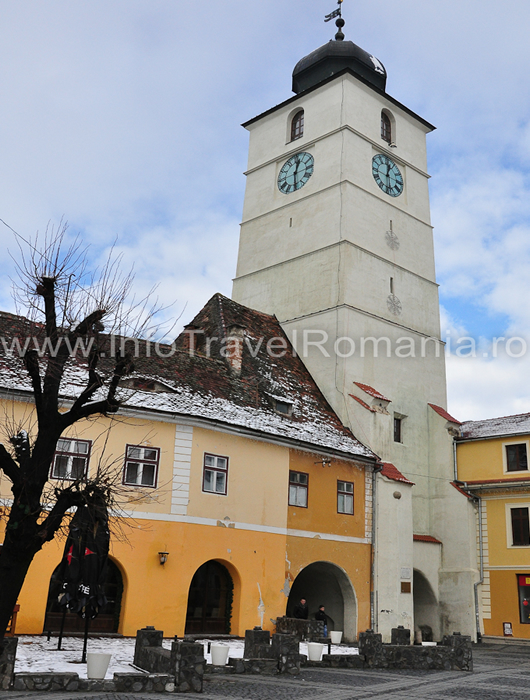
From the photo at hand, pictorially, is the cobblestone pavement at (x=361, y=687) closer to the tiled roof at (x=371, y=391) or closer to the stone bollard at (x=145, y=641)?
the stone bollard at (x=145, y=641)

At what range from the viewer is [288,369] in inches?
1093

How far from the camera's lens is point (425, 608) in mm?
26672

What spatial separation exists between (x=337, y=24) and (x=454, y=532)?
2778 cm

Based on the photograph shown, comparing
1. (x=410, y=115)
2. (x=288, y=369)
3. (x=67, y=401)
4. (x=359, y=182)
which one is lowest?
(x=67, y=401)

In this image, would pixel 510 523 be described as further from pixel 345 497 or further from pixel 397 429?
pixel 345 497

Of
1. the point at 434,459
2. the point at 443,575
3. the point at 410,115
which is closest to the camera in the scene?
the point at 443,575

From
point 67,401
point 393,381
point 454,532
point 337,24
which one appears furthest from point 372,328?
point 337,24

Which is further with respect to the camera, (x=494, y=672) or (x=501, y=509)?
(x=501, y=509)

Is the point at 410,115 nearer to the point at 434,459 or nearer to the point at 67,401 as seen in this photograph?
the point at 434,459

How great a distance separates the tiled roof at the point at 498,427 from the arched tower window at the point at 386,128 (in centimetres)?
1480

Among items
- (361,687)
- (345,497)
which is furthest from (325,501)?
(361,687)

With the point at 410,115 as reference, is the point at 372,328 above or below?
below

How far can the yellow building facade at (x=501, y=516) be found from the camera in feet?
86.4

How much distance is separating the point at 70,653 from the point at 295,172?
25.3 metres
